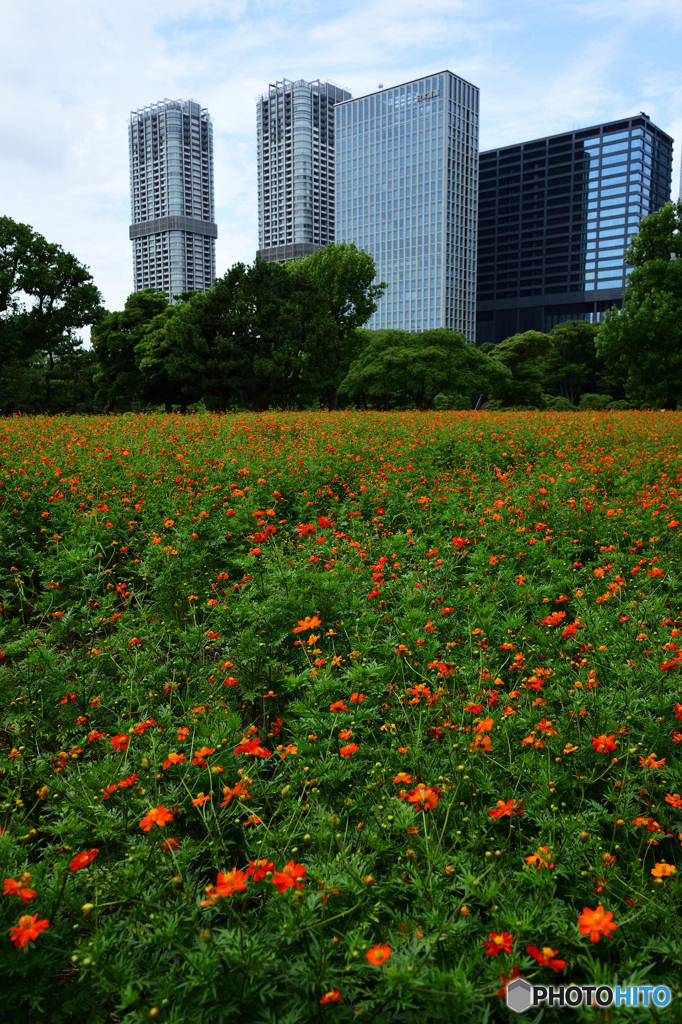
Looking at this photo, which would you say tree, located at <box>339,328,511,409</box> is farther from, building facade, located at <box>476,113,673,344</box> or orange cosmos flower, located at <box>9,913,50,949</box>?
building facade, located at <box>476,113,673,344</box>

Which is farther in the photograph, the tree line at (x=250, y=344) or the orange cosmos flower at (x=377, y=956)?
the tree line at (x=250, y=344)

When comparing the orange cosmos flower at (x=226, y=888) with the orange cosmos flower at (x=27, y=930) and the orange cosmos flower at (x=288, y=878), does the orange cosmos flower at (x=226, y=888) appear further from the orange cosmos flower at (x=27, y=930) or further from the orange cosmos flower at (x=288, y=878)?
the orange cosmos flower at (x=27, y=930)

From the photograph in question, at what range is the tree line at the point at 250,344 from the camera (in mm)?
25062

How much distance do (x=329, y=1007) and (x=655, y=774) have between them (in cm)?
147

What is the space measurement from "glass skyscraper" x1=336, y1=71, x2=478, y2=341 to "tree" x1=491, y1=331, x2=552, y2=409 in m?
78.6

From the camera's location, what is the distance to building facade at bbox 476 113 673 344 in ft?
382

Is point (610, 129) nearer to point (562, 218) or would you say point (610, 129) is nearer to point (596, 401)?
point (562, 218)

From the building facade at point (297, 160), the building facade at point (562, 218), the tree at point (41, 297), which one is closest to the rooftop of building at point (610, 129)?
the building facade at point (562, 218)

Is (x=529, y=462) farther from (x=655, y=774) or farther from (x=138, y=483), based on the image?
(x=655, y=774)

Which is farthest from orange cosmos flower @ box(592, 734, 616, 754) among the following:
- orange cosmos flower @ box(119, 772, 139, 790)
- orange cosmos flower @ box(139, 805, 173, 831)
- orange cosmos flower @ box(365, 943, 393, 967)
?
orange cosmos flower @ box(119, 772, 139, 790)

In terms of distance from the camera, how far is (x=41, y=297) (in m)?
32.1

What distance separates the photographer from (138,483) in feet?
20.2

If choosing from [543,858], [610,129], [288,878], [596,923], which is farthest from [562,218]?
[288,878]

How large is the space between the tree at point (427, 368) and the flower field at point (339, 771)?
22.8m
